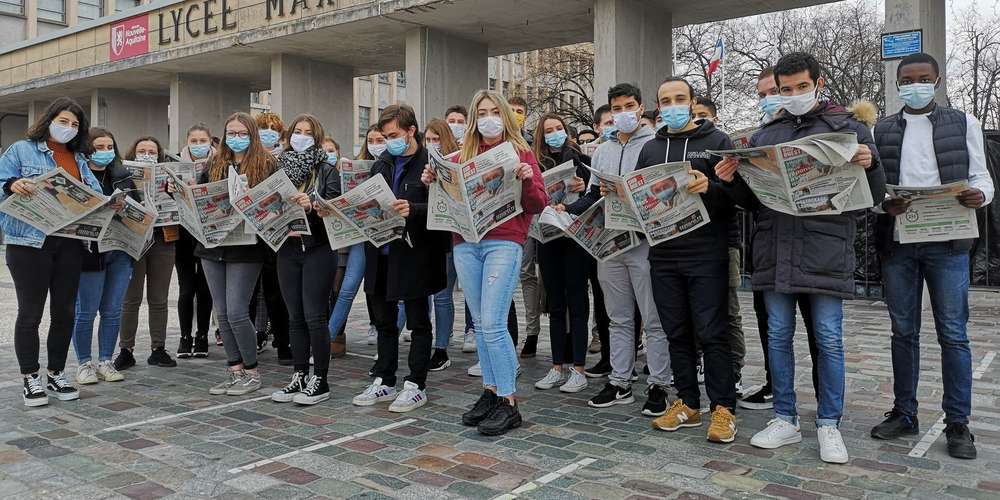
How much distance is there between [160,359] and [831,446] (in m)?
5.56

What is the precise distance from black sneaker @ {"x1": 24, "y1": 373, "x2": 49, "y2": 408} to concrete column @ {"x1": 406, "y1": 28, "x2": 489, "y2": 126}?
9946mm

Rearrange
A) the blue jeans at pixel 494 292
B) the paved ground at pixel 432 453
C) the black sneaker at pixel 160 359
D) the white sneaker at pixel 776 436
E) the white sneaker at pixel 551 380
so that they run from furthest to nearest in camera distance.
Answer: the black sneaker at pixel 160 359, the white sneaker at pixel 551 380, the blue jeans at pixel 494 292, the white sneaker at pixel 776 436, the paved ground at pixel 432 453

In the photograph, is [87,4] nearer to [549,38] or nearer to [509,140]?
[549,38]

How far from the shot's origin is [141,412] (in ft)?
17.2

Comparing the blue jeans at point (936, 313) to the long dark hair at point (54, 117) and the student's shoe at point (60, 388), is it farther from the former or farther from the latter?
the student's shoe at point (60, 388)

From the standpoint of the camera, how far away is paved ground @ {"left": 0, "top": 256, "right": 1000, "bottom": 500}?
12.1 ft

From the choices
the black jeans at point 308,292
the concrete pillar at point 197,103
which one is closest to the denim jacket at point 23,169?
the black jeans at point 308,292

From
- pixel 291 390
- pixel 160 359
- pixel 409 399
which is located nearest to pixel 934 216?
pixel 409 399

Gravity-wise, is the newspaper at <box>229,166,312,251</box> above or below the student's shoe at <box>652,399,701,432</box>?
above

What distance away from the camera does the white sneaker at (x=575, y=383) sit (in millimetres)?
5750

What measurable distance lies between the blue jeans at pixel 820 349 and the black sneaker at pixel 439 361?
10.1 feet

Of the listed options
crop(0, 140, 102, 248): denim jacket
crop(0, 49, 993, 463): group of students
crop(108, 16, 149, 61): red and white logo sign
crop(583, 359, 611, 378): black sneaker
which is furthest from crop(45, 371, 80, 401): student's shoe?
crop(108, 16, 149, 61): red and white logo sign

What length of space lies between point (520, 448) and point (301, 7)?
42.4 ft

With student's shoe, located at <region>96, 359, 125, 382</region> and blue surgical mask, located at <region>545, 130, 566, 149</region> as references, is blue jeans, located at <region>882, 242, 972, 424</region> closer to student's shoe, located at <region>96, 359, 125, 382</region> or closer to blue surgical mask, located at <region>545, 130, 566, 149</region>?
blue surgical mask, located at <region>545, 130, 566, 149</region>
